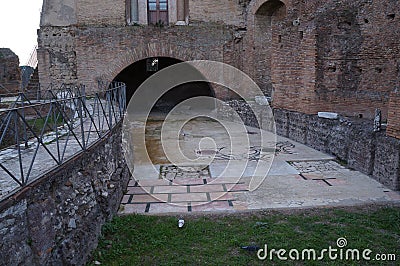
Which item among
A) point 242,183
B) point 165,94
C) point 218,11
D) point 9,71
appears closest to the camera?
point 242,183

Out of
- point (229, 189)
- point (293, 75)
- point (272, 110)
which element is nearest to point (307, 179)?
point (229, 189)

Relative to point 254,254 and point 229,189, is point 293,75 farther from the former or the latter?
point 254,254

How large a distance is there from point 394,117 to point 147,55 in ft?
30.2

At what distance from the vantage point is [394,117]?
223 inches

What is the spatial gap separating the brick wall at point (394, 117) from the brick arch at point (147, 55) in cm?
829

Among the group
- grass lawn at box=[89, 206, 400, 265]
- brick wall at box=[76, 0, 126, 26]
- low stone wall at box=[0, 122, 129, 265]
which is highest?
brick wall at box=[76, 0, 126, 26]

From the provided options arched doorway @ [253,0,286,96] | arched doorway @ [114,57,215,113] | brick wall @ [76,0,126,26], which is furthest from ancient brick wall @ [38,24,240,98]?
arched doorway @ [114,57,215,113]

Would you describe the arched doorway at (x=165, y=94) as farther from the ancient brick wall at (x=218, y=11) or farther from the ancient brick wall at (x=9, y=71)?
the ancient brick wall at (x=9, y=71)

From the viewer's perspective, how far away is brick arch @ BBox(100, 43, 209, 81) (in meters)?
12.9

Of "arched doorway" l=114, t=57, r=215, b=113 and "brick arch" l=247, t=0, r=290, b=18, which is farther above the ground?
"brick arch" l=247, t=0, r=290, b=18

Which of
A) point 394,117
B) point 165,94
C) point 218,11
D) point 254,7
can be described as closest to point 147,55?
point 218,11

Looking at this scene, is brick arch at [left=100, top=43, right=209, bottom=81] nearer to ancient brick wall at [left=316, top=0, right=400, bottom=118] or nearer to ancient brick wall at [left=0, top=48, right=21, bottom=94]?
ancient brick wall at [left=0, top=48, right=21, bottom=94]

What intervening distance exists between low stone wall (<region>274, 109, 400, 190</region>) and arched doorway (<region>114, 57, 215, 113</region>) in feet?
24.1

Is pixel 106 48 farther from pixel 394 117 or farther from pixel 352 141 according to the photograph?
pixel 394 117
